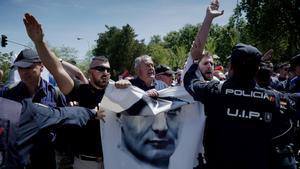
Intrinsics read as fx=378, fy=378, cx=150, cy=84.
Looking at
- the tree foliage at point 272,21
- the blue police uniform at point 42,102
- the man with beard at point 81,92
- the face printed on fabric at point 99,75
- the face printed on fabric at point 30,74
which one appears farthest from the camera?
the tree foliage at point 272,21

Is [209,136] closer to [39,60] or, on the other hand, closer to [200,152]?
[200,152]

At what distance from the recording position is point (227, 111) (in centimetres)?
352

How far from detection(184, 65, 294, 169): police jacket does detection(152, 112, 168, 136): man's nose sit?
30.7 inches

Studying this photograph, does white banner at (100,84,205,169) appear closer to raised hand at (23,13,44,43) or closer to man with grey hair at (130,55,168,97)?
raised hand at (23,13,44,43)

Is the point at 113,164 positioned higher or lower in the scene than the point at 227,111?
lower

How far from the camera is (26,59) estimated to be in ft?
13.0

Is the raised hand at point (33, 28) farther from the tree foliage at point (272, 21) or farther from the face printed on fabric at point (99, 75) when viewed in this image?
the tree foliage at point (272, 21)

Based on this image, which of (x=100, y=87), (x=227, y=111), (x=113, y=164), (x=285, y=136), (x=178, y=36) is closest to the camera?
(x=227, y=111)

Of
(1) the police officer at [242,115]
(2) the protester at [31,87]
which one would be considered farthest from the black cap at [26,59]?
(1) the police officer at [242,115]

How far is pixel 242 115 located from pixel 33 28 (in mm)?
2124

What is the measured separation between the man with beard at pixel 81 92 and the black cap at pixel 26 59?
35 centimetres

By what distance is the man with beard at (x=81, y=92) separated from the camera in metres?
3.61

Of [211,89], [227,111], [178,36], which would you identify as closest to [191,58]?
[211,89]

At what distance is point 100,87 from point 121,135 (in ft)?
2.25
